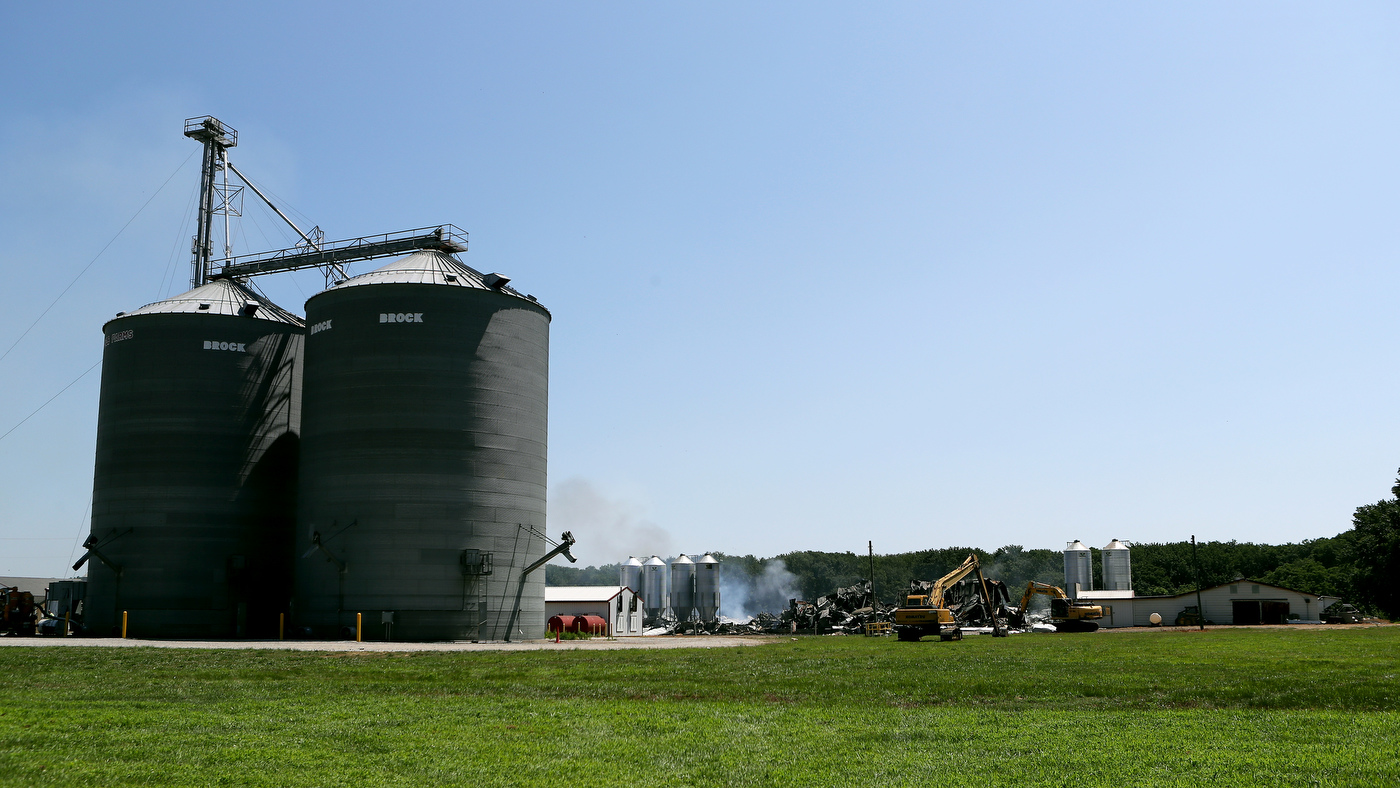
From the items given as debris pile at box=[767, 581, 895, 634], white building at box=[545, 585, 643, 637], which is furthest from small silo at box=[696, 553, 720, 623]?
white building at box=[545, 585, 643, 637]

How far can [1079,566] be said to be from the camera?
112 meters

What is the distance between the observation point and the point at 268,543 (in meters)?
62.2

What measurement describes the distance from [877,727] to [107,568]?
5623cm

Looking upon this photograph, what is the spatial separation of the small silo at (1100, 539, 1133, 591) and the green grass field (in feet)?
276

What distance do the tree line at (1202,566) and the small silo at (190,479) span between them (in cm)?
4801

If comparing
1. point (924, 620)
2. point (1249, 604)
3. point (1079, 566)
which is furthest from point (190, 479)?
point (1079, 566)

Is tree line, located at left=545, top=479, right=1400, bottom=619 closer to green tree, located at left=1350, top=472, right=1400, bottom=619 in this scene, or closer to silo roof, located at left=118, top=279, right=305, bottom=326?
green tree, located at left=1350, top=472, right=1400, bottom=619

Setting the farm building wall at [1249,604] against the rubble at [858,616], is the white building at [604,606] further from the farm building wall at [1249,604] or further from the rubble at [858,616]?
the farm building wall at [1249,604]

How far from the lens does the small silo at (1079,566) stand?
111000 millimetres

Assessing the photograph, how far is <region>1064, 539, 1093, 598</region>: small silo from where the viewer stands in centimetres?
11100

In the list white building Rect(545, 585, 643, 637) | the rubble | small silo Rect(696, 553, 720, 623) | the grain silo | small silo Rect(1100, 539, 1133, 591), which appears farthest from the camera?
small silo Rect(1100, 539, 1133, 591)

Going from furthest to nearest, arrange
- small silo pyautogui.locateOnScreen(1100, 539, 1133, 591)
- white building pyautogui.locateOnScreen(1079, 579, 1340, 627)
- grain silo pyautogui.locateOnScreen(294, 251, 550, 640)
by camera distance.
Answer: small silo pyautogui.locateOnScreen(1100, 539, 1133, 591), white building pyautogui.locateOnScreen(1079, 579, 1340, 627), grain silo pyautogui.locateOnScreen(294, 251, 550, 640)

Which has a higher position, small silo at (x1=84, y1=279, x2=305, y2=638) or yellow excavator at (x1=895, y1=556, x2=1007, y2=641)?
small silo at (x1=84, y1=279, x2=305, y2=638)

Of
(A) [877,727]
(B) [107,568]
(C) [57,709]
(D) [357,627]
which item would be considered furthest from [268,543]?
(A) [877,727]
